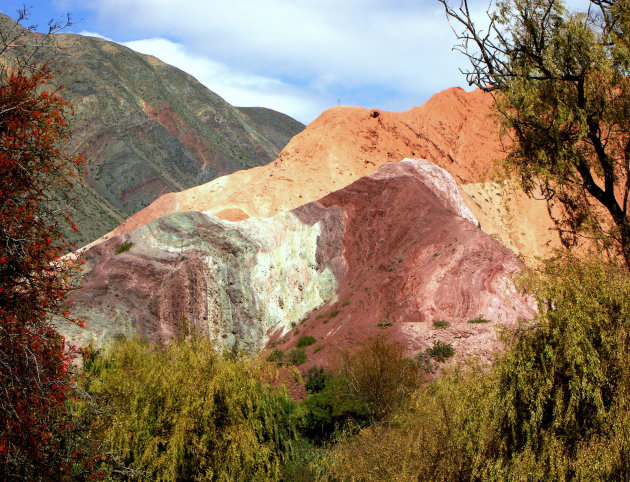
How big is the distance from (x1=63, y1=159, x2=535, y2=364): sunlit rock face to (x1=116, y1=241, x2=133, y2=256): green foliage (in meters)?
0.48

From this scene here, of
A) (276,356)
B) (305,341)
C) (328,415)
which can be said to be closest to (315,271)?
(305,341)

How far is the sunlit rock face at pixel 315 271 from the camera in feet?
111

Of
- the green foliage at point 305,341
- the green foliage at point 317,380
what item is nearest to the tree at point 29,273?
the green foliage at point 317,380

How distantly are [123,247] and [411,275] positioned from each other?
2250 centimetres

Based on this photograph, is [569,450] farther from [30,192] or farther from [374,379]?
[374,379]

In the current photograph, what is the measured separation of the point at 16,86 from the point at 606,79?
10308mm

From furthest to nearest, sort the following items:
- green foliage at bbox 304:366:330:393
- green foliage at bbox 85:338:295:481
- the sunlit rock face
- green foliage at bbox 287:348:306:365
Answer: the sunlit rock face → green foliage at bbox 287:348:306:365 → green foliage at bbox 304:366:330:393 → green foliage at bbox 85:338:295:481

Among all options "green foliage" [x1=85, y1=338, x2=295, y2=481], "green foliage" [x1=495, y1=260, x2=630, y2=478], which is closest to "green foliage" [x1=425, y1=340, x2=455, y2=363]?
"green foliage" [x1=85, y1=338, x2=295, y2=481]

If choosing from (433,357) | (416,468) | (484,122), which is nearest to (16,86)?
(416,468)

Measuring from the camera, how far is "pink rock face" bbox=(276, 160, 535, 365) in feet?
100.0

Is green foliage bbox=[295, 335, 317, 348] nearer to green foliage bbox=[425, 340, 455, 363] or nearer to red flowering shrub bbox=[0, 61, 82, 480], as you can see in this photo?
green foliage bbox=[425, 340, 455, 363]

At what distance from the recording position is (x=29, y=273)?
9961mm

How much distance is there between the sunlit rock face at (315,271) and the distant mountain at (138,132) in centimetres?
4655

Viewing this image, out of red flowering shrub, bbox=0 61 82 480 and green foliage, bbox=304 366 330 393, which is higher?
red flowering shrub, bbox=0 61 82 480
